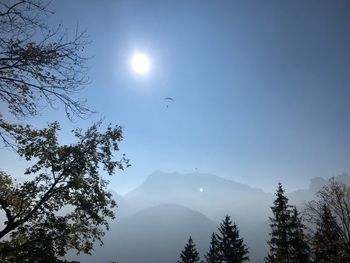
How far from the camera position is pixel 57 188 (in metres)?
12.5

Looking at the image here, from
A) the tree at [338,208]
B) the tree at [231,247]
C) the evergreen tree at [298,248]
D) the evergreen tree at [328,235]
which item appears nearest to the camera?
the tree at [338,208]

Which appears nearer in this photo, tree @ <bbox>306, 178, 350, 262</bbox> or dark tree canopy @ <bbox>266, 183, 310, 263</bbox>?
tree @ <bbox>306, 178, 350, 262</bbox>

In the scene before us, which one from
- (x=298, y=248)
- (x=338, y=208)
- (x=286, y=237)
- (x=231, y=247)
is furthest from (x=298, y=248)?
(x=338, y=208)

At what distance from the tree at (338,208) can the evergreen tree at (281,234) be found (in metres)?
9.79

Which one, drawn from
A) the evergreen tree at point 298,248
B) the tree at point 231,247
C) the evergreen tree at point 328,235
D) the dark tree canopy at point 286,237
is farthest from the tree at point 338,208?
the tree at point 231,247

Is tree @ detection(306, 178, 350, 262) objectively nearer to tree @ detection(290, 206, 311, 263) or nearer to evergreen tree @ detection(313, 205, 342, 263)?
evergreen tree @ detection(313, 205, 342, 263)

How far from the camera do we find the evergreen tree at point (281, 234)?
103 feet

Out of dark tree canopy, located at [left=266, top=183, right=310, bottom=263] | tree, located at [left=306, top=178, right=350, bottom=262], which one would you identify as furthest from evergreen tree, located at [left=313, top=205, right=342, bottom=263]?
dark tree canopy, located at [left=266, top=183, right=310, bottom=263]

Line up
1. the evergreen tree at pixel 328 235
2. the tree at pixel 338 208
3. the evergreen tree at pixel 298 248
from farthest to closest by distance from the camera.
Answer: the evergreen tree at pixel 298 248, the evergreen tree at pixel 328 235, the tree at pixel 338 208

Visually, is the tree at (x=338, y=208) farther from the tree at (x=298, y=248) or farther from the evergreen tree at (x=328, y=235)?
the tree at (x=298, y=248)

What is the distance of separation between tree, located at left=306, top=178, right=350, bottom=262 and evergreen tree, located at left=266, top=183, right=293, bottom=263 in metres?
9.79

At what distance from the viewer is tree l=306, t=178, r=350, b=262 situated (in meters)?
19.7

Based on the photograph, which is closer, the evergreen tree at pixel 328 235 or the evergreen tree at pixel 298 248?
the evergreen tree at pixel 328 235

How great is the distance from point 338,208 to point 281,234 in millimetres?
12473
